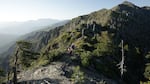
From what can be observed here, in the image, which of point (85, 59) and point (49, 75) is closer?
point (49, 75)

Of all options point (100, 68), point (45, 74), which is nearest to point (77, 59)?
point (100, 68)

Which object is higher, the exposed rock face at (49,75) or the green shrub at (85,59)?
the green shrub at (85,59)

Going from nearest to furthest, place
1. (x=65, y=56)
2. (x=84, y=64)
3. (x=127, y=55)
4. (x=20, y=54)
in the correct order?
1. (x=84, y=64)
2. (x=65, y=56)
3. (x=20, y=54)
4. (x=127, y=55)

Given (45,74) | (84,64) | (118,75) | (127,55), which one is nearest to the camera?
(45,74)

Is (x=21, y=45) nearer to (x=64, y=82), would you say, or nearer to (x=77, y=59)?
(x=77, y=59)

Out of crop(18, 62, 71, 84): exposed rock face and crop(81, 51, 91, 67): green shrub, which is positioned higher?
crop(81, 51, 91, 67): green shrub

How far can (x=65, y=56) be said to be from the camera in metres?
52.4

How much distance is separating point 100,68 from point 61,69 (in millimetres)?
12193

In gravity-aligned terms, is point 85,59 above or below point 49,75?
above

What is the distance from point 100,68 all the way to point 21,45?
1068 inches

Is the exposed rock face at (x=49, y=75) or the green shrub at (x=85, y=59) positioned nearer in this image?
the exposed rock face at (x=49, y=75)

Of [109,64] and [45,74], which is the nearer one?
[45,74]

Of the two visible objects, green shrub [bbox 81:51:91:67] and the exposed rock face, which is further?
green shrub [bbox 81:51:91:67]

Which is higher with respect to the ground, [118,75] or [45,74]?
[45,74]
